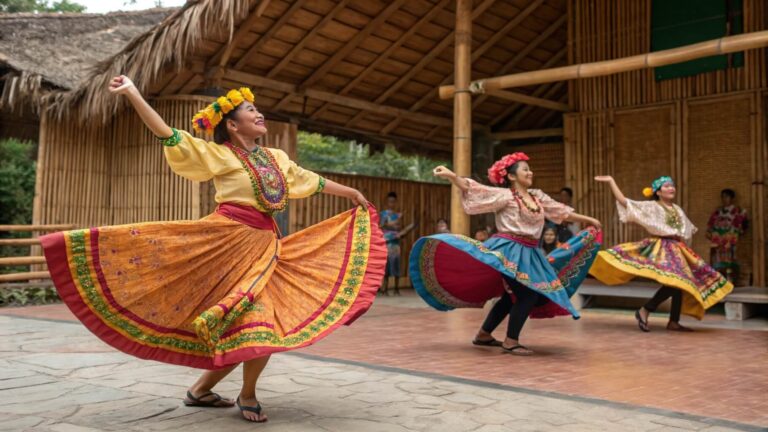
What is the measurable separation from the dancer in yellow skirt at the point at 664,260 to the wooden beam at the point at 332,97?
4.83m

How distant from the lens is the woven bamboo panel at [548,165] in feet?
38.8

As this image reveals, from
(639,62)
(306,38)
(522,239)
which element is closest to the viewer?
(522,239)

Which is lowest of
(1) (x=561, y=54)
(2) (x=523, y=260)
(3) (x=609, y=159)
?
(2) (x=523, y=260)

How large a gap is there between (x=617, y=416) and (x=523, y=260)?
1939 millimetres

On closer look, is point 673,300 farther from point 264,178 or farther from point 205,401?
point 205,401

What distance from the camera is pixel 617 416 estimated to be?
314 centimetres

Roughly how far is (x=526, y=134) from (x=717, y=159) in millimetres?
3348

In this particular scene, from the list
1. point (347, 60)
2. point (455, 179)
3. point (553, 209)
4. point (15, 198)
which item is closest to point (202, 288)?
point (455, 179)

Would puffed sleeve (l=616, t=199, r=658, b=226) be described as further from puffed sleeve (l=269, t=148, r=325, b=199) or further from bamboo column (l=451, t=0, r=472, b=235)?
puffed sleeve (l=269, t=148, r=325, b=199)

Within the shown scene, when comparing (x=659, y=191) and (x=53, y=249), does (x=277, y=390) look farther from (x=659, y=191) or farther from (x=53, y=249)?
(x=659, y=191)

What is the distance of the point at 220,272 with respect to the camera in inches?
124

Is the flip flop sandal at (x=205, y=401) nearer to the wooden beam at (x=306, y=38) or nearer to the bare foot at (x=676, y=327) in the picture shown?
the bare foot at (x=676, y=327)

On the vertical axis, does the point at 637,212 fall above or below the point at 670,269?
above

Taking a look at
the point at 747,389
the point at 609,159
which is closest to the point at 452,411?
the point at 747,389
